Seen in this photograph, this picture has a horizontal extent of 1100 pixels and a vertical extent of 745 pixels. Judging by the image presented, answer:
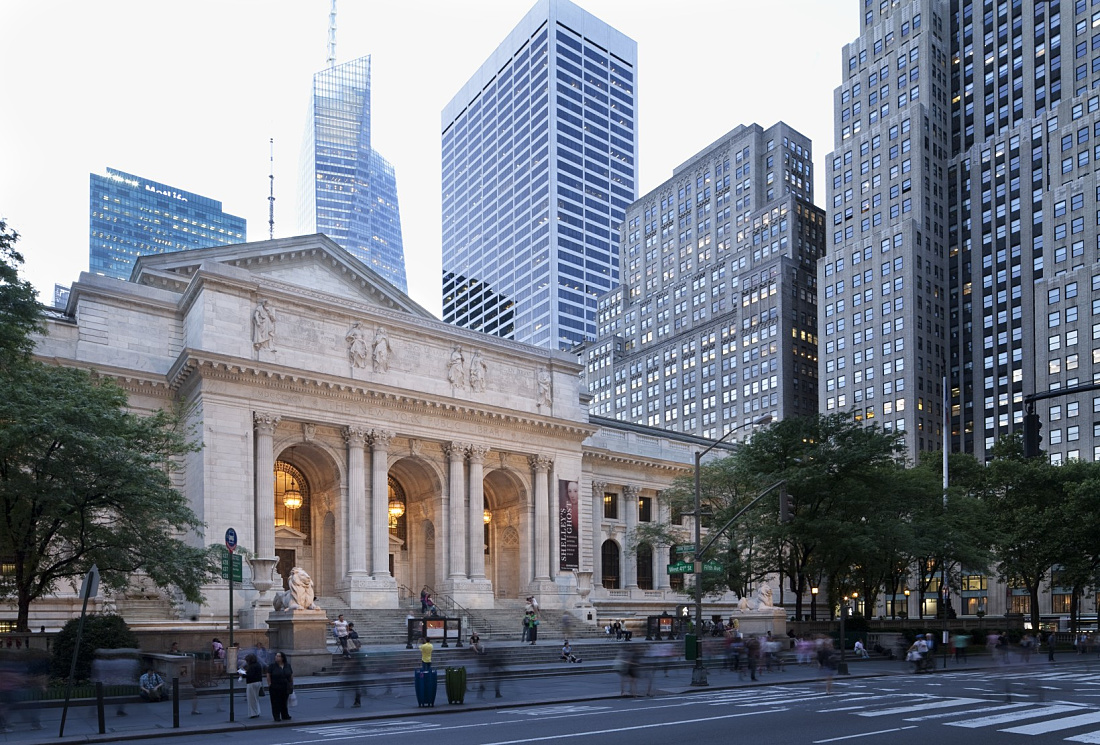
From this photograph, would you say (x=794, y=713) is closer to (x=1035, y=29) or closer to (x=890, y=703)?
(x=890, y=703)

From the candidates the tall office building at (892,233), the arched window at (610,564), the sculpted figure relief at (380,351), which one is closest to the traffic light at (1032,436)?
the sculpted figure relief at (380,351)

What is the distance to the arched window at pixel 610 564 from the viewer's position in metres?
70.5

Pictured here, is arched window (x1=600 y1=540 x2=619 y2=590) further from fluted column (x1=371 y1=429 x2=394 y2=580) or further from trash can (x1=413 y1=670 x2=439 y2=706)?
trash can (x1=413 y1=670 x2=439 y2=706)

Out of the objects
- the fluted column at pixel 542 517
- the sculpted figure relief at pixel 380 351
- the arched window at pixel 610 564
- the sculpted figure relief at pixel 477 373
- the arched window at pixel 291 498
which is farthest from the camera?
the arched window at pixel 610 564

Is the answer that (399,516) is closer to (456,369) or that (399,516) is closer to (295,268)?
(456,369)

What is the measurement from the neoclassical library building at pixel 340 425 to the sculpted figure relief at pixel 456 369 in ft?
0.33

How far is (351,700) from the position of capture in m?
28.2

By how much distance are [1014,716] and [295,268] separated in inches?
1770

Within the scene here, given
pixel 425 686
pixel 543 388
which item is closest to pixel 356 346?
pixel 543 388

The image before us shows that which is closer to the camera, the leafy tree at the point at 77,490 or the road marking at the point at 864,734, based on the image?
the road marking at the point at 864,734

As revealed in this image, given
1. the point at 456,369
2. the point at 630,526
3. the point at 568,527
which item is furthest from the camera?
the point at 630,526

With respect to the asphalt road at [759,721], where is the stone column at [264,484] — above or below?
above

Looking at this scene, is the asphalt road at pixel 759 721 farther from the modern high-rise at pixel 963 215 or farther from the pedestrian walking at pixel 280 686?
the modern high-rise at pixel 963 215

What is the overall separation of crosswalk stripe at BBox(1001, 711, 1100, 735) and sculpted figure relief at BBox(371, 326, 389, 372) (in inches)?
1514
